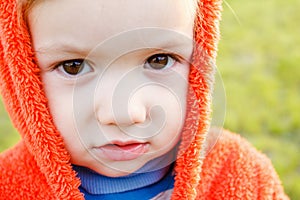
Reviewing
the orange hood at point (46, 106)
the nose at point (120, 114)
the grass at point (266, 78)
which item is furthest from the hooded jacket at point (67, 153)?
the grass at point (266, 78)

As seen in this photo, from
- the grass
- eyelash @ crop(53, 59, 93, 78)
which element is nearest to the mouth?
eyelash @ crop(53, 59, 93, 78)

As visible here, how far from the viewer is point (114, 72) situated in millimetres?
1048

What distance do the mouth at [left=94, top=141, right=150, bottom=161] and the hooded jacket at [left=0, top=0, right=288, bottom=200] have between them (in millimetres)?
80

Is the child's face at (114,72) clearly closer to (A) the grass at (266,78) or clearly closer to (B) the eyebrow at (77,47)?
(B) the eyebrow at (77,47)

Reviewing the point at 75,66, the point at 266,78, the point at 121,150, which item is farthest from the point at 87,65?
the point at 266,78

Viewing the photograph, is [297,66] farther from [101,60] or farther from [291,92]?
[101,60]

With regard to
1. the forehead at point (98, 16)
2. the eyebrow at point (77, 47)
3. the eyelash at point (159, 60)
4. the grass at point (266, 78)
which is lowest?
the grass at point (266, 78)

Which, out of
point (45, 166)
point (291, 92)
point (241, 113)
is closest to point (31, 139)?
point (45, 166)

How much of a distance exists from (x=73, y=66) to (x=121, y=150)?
0.50 ft

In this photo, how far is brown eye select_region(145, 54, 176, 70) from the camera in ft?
3.53

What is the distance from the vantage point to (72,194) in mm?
1166

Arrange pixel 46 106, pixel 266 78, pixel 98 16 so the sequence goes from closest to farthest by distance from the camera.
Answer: pixel 98 16 → pixel 46 106 → pixel 266 78

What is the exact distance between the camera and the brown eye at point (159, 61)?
1076 mm

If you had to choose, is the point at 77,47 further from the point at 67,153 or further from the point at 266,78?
the point at 266,78
